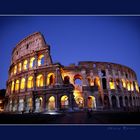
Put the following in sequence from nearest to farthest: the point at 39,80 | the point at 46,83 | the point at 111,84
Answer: the point at 46,83, the point at 39,80, the point at 111,84

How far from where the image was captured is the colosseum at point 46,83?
443 inches

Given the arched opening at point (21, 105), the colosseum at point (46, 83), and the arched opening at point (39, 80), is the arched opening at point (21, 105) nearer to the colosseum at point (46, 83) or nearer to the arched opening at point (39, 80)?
the colosseum at point (46, 83)

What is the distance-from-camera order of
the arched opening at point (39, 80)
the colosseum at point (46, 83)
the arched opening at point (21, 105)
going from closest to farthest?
1. the colosseum at point (46, 83)
2. the arched opening at point (39, 80)
3. the arched opening at point (21, 105)

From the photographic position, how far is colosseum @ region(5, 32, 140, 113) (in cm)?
1124

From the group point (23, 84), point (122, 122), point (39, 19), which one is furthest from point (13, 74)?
point (122, 122)

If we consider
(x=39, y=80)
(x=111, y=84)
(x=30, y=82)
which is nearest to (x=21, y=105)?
(x=30, y=82)

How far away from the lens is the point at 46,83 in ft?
39.4

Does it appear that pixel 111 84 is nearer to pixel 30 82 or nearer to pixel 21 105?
pixel 30 82

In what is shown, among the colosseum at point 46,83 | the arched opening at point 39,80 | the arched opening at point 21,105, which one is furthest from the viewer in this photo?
the arched opening at point 21,105

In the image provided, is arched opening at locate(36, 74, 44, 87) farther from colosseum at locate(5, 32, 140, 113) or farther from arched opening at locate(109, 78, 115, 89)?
arched opening at locate(109, 78, 115, 89)

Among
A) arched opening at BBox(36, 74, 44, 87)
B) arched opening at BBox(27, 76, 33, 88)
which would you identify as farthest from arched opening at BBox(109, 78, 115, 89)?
arched opening at BBox(27, 76, 33, 88)

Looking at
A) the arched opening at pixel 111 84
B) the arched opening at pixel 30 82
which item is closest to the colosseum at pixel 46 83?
the arched opening at pixel 30 82
